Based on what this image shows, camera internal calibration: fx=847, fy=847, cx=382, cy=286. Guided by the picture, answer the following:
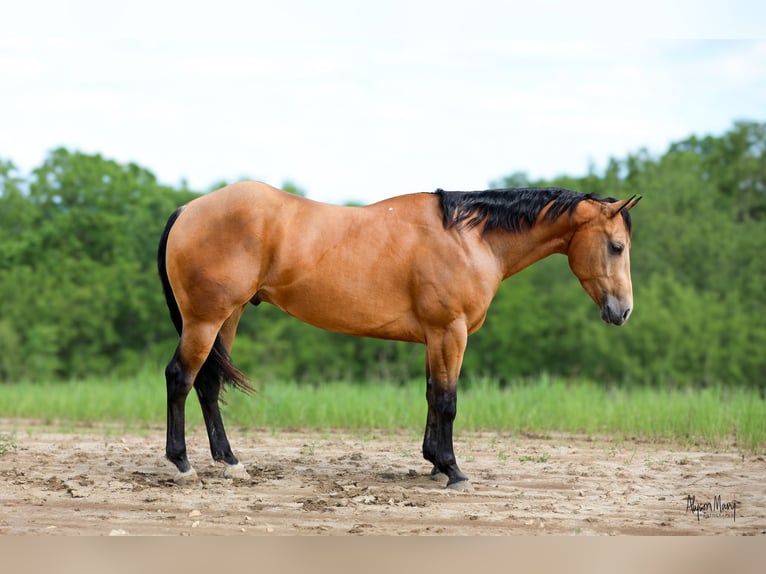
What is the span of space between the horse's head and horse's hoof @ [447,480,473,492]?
1.51m

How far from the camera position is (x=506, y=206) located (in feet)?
20.0

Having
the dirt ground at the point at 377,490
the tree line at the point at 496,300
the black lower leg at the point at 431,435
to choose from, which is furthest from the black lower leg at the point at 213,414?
the tree line at the point at 496,300

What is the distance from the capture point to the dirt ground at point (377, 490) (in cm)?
473

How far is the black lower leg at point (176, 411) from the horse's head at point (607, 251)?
2.91 metres

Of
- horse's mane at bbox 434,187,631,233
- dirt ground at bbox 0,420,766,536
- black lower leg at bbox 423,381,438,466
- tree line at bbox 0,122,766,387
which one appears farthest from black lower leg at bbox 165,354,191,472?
tree line at bbox 0,122,766,387

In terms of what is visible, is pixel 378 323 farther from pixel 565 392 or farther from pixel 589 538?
pixel 565 392

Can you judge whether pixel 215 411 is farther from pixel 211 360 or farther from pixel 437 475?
pixel 437 475

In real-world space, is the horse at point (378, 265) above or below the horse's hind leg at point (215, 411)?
above

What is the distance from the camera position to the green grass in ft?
26.9

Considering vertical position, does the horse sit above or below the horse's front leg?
above

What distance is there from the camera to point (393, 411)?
29.5ft

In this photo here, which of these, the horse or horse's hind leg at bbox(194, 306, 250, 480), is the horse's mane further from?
horse's hind leg at bbox(194, 306, 250, 480)

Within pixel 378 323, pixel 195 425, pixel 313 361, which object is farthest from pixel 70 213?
pixel 378 323

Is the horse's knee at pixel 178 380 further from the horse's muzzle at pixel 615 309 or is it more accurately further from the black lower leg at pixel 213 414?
the horse's muzzle at pixel 615 309
